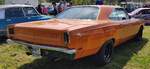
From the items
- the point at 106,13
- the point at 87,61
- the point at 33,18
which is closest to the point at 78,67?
the point at 87,61

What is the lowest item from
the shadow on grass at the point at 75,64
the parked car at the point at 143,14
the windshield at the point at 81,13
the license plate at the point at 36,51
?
the shadow on grass at the point at 75,64

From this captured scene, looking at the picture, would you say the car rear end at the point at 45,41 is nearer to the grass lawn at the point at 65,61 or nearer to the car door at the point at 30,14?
the grass lawn at the point at 65,61

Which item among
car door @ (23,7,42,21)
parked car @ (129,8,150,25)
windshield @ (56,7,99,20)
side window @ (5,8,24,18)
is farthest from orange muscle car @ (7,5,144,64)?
parked car @ (129,8,150,25)

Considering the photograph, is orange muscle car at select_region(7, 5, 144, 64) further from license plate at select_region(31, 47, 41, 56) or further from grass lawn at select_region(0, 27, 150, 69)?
grass lawn at select_region(0, 27, 150, 69)

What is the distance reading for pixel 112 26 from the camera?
22.1 ft

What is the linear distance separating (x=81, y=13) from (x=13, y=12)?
3716 millimetres

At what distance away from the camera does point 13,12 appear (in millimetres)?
10023

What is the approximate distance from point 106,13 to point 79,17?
2.23 feet

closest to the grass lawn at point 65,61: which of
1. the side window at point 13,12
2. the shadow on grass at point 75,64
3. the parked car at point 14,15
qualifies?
the shadow on grass at point 75,64

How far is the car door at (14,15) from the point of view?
9769 millimetres

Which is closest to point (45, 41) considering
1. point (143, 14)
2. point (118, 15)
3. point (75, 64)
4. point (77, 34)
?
point (77, 34)

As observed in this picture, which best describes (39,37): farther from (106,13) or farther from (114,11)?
(114,11)

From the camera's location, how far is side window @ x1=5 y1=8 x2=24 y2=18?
981 cm

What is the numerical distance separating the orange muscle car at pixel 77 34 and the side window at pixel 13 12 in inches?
121
